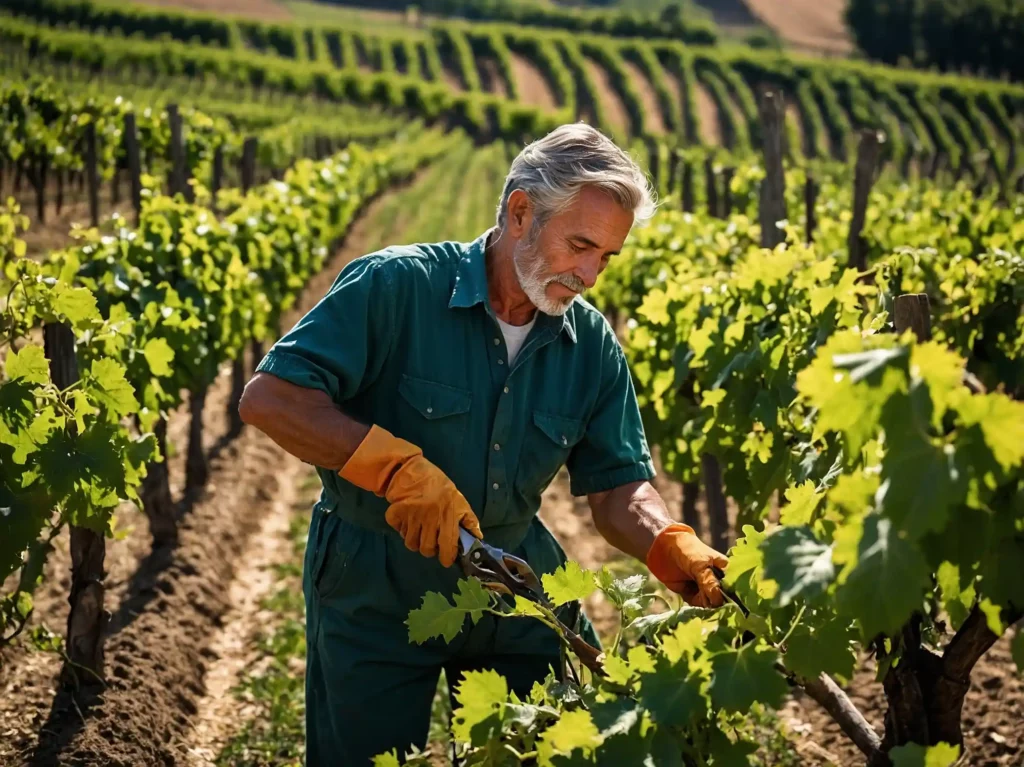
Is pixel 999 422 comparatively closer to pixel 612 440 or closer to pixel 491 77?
pixel 612 440

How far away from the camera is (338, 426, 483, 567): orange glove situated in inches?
97.7

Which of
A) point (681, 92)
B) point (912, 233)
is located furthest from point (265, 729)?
point (681, 92)

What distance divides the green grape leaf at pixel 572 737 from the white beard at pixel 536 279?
44.2 inches

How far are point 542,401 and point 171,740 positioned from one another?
206cm

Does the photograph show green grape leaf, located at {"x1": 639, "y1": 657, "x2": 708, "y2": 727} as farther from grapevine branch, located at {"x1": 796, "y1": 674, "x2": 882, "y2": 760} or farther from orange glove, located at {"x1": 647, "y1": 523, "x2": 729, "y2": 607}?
orange glove, located at {"x1": 647, "y1": 523, "x2": 729, "y2": 607}

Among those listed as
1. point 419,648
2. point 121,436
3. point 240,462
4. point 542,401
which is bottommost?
point 240,462

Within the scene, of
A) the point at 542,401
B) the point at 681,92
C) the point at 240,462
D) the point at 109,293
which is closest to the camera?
the point at 542,401

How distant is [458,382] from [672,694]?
1123mm

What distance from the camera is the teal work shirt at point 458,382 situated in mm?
2648

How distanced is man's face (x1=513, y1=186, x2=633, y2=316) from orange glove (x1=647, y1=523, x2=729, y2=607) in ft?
1.90

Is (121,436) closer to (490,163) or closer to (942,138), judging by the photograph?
(490,163)

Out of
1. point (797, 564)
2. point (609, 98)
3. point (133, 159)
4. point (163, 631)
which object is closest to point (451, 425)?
point (797, 564)

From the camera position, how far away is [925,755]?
1.70 m

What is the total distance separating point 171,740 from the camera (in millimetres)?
3980
